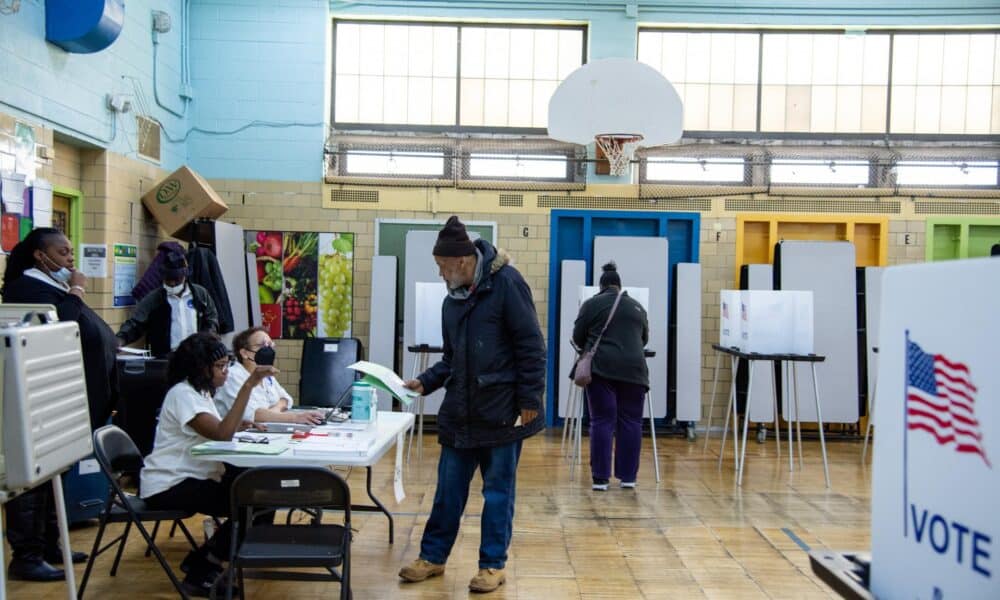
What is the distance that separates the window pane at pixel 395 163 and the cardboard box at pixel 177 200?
1.65m

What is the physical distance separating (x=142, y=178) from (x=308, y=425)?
13.1 ft

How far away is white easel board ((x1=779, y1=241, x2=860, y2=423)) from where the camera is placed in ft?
24.8

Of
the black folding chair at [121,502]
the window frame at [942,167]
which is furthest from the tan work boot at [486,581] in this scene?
the window frame at [942,167]

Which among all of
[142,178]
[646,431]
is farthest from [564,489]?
[142,178]

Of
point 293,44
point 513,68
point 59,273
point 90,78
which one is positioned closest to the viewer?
point 59,273

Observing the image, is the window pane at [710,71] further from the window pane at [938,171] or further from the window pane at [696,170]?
the window pane at [938,171]

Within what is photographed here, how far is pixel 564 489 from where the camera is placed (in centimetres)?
566

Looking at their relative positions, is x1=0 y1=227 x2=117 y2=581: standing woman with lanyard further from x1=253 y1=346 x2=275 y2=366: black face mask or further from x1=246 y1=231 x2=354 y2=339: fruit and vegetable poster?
→ x1=246 y1=231 x2=354 y2=339: fruit and vegetable poster

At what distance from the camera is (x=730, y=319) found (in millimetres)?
6602

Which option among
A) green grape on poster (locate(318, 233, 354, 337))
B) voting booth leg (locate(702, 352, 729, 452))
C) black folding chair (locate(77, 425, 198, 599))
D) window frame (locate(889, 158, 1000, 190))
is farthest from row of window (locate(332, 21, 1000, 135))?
black folding chair (locate(77, 425, 198, 599))

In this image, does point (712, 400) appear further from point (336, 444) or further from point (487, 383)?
point (336, 444)

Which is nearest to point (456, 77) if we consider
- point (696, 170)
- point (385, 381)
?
point (696, 170)

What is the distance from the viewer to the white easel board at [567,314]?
25.0ft

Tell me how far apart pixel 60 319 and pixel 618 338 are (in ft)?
11.0
